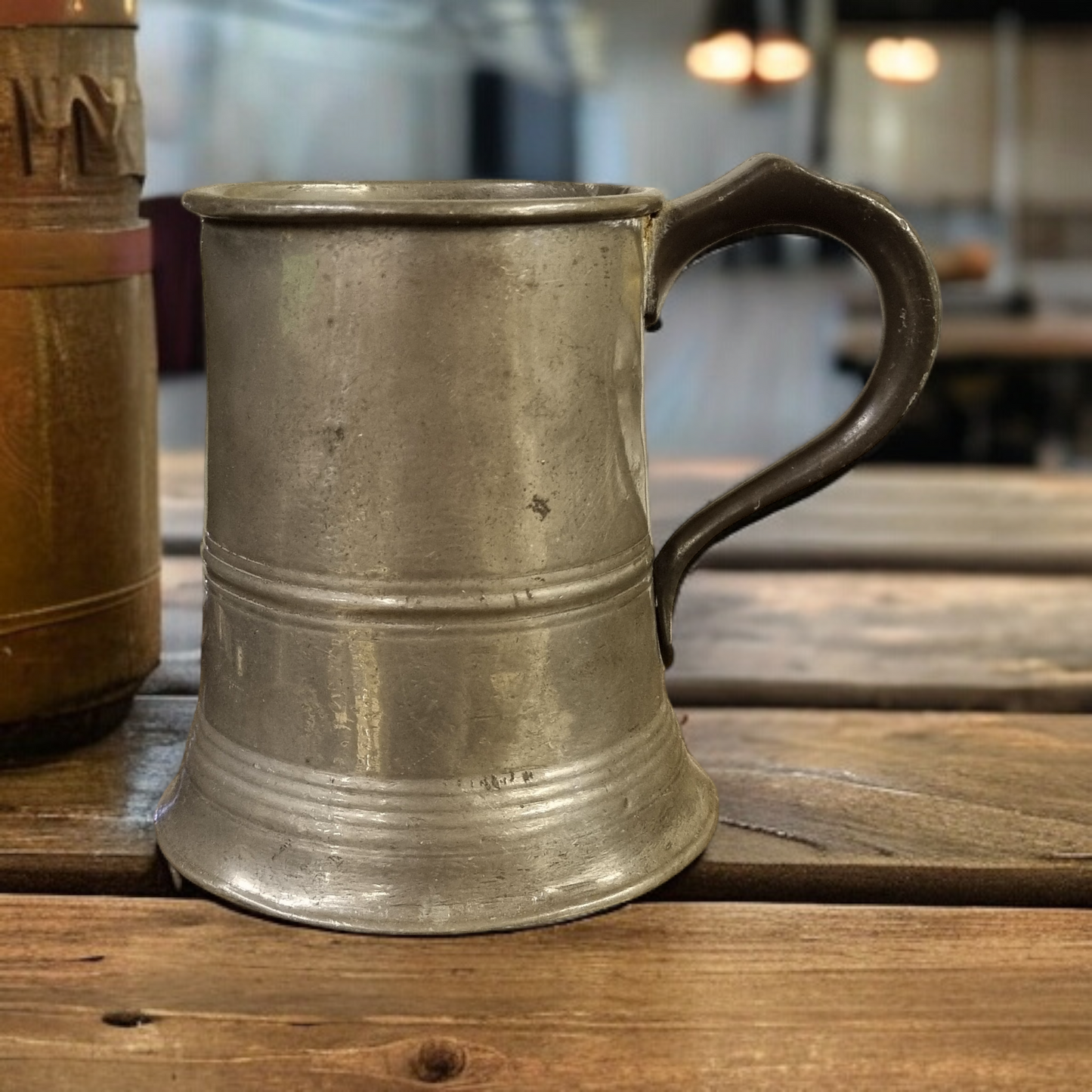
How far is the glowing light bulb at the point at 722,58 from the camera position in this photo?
3.94 m

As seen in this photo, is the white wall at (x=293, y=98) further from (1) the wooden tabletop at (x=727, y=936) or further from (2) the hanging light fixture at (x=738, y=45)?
(1) the wooden tabletop at (x=727, y=936)

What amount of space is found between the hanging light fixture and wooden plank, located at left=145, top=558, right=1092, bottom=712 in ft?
10.3

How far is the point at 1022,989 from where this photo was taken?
0.53 metres

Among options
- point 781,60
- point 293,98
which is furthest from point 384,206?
point 781,60

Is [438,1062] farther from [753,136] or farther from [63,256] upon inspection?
[753,136]

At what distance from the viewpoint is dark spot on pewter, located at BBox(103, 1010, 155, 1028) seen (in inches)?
20.0

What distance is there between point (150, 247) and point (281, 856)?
1.00 feet

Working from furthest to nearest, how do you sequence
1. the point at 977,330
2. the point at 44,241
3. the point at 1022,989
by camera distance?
1. the point at 977,330
2. the point at 44,241
3. the point at 1022,989

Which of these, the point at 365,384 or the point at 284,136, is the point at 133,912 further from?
the point at 284,136

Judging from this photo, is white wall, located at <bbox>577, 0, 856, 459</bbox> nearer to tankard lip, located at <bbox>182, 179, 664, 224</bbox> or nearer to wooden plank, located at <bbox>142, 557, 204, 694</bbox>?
wooden plank, located at <bbox>142, 557, 204, 694</bbox>

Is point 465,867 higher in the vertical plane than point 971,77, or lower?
lower

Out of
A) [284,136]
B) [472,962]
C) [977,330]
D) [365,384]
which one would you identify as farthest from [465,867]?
[977,330]

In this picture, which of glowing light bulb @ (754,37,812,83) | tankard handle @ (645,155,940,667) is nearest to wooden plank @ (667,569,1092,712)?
tankard handle @ (645,155,940,667)

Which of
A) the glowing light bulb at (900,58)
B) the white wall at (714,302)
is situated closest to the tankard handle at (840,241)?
the white wall at (714,302)
